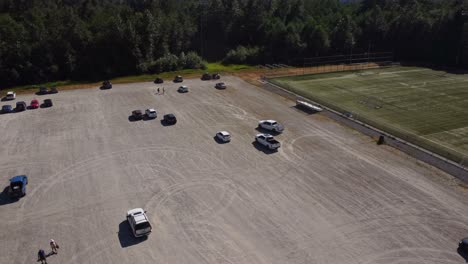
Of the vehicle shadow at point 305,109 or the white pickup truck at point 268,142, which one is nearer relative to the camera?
the white pickup truck at point 268,142

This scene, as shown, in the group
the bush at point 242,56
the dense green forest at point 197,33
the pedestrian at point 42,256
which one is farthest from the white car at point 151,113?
the bush at point 242,56

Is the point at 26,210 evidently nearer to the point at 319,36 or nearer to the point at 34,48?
the point at 34,48

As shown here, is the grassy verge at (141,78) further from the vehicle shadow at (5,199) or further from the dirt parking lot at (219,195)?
the vehicle shadow at (5,199)

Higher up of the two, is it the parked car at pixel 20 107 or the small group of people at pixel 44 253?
the parked car at pixel 20 107

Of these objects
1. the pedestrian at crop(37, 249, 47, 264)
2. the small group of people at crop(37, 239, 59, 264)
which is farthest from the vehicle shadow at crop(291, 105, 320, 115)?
the pedestrian at crop(37, 249, 47, 264)

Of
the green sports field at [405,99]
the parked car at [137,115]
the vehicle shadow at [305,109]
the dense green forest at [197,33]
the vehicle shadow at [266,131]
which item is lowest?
the green sports field at [405,99]

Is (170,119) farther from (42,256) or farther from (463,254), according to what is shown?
(463,254)

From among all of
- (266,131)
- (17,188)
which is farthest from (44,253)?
(266,131)
